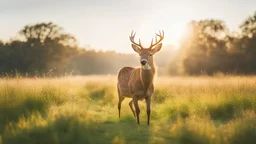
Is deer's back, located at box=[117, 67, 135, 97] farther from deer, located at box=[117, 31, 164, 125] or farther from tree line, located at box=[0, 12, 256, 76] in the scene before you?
tree line, located at box=[0, 12, 256, 76]

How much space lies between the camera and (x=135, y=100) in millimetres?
9617

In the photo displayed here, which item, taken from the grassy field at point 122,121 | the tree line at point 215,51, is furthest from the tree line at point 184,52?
the grassy field at point 122,121

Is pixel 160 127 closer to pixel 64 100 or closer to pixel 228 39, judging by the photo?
pixel 64 100

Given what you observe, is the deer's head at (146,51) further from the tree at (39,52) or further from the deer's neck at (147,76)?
the tree at (39,52)

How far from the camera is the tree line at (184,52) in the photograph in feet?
127

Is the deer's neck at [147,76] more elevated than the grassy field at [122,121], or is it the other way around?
the deer's neck at [147,76]

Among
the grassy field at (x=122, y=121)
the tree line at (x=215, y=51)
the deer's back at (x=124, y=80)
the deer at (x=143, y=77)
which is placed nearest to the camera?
the grassy field at (x=122, y=121)

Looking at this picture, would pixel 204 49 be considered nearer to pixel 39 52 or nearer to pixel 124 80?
pixel 39 52

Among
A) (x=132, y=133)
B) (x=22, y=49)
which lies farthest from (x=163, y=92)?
(x=22, y=49)

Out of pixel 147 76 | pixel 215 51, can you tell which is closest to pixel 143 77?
pixel 147 76

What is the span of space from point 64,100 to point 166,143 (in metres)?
6.33

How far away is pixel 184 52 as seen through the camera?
145ft

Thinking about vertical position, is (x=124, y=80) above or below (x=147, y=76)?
below

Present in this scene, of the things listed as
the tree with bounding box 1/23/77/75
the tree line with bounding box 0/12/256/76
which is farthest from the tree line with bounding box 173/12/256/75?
the tree with bounding box 1/23/77/75
